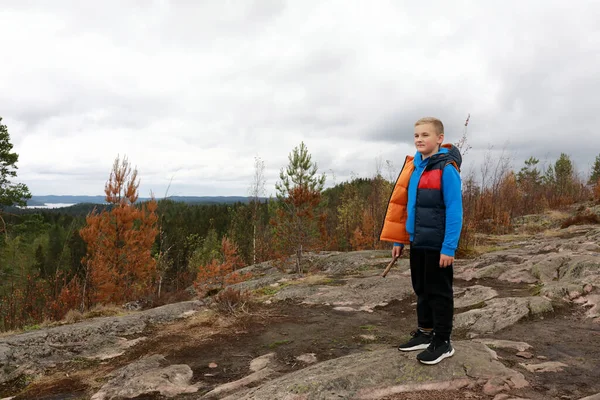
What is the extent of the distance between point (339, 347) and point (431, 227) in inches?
79.8

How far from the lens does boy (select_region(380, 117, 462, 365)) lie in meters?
2.70

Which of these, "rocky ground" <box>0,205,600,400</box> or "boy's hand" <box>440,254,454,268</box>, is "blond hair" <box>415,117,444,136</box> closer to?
"boy's hand" <box>440,254,454,268</box>


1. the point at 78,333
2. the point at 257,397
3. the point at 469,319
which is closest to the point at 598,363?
the point at 469,319

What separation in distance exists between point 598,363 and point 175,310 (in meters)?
5.93

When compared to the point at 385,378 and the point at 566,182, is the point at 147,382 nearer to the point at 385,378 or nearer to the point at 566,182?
the point at 385,378

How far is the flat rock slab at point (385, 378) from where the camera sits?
7.95 ft

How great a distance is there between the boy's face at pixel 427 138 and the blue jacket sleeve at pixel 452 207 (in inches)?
9.3

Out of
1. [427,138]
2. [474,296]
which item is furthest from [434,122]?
[474,296]

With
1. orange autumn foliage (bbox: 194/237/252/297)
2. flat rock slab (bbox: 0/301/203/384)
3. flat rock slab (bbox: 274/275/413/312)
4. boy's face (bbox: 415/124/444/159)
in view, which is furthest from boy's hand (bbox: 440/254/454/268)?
orange autumn foliage (bbox: 194/237/252/297)

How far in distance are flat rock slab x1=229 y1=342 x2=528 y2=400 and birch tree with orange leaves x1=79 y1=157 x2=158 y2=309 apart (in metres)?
14.5

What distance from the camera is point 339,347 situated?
3.99 meters

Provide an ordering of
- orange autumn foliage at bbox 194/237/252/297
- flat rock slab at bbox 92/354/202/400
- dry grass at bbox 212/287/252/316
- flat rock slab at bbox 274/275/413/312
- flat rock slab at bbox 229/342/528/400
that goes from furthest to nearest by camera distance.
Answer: orange autumn foliage at bbox 194/237/252/297 < flat rock slab at bbox 274/275/413/312 < dry grass at bbox 212/287/252/316 < flat rock slab at bbox 92/354/202/400 < flat rock slab at bbox 229/342/528/400

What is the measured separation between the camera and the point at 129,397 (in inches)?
122

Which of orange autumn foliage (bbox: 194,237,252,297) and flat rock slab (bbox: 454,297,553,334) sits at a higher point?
flat rock slab (bbox: 454,297,553,334)
